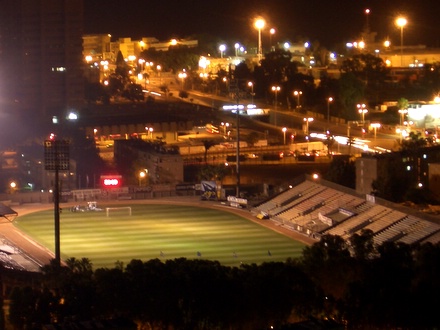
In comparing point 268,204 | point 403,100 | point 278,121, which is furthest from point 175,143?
point 268,204

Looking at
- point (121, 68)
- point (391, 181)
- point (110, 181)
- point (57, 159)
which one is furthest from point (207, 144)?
point (121, 68)

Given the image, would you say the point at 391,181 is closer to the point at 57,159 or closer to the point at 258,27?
the point at 57,159

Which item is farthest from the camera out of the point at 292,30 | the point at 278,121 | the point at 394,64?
the point at 292,30

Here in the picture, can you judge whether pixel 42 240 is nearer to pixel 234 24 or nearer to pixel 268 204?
pixel 268 204

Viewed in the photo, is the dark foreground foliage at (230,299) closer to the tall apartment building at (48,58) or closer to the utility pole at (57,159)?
the utility pole at (57,159)

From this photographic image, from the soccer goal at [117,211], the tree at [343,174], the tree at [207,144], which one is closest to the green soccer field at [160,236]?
the soccer goal at [117,211]
